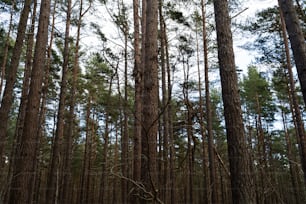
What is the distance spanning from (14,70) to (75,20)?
552 cm

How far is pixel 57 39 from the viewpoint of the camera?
12.1m

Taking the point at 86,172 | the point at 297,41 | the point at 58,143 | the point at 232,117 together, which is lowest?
the point at 86,172

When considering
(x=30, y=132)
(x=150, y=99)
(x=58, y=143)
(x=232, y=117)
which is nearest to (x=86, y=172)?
(x=58, y=143)

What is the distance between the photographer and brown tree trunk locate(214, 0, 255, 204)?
102 inches

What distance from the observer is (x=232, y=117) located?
2924 mm

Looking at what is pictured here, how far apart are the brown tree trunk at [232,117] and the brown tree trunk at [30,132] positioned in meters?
3.73

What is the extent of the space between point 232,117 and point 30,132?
150 inches

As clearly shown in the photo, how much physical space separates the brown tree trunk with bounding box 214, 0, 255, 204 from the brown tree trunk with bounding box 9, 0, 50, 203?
373cm

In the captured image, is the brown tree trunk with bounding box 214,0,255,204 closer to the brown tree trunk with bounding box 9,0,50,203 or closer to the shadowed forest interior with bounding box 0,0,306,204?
the shadowed forest interior with bounding box 0,0,306,204

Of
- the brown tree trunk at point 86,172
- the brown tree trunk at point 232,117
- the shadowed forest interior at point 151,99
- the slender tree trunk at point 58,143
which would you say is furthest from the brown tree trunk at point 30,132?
the brown tree trunk at point 86,172

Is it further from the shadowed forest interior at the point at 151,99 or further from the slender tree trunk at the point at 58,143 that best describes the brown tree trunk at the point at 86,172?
the slender tree trunk at the point at 58,143

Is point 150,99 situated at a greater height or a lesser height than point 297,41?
lesser

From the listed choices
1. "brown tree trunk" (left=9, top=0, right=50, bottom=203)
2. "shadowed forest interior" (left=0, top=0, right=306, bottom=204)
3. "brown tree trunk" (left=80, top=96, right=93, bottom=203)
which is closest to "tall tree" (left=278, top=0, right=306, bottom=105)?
"shadowed forest interior" (left=0, top=0, right=306, bottom=204)

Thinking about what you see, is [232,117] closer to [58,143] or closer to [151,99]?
[151,99]
